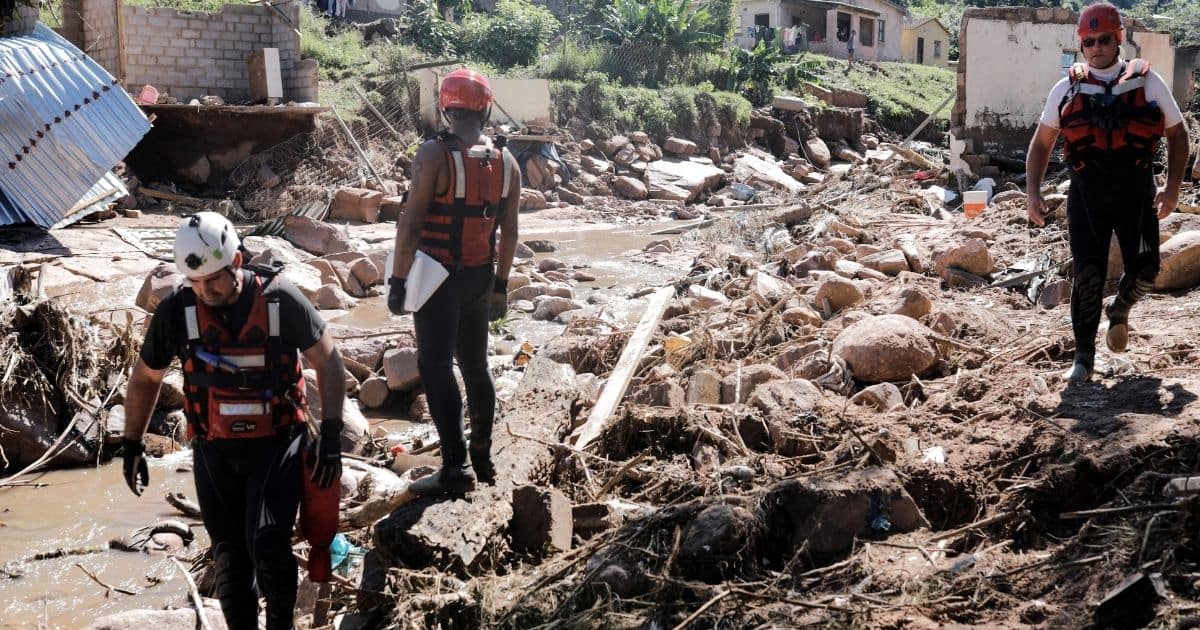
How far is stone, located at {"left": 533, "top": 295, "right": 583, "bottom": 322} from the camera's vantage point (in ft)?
35.0

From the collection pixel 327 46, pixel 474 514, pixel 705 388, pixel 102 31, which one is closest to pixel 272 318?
pixel 474 514

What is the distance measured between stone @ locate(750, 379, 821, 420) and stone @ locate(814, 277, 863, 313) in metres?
2.75

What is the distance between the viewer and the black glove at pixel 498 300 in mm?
4242

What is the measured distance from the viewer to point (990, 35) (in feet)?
47.5

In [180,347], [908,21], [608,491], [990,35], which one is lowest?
[608,491]

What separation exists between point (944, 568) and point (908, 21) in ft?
150

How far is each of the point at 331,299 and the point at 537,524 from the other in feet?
24.3

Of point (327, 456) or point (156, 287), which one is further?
point (156, 287)

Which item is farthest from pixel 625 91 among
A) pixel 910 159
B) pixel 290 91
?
pixel 910 159

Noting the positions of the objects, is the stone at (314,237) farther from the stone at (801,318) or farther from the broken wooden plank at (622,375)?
the stone at (801,318)

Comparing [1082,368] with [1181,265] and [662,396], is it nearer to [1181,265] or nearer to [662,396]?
[662,396]

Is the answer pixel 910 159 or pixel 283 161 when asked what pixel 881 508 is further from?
pixel 283 161

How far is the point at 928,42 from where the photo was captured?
148 feet

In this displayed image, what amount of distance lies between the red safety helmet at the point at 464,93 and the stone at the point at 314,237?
30.9 feet
